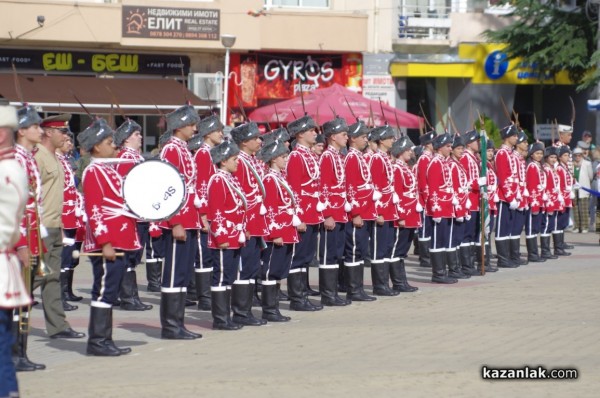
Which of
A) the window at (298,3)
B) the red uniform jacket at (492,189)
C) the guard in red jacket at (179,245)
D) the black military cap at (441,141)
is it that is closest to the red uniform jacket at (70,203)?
the guard in red jacket at (179,245)

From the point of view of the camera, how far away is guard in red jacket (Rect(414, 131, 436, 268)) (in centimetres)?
1864

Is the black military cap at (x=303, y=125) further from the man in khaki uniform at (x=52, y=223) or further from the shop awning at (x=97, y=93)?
the shop awning at (x=97, y=93)

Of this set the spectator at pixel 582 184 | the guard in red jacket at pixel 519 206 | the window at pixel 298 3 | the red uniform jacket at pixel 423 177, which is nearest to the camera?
the red uniform jacket at pixel 423 177

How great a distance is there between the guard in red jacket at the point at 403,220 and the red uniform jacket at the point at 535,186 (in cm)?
457

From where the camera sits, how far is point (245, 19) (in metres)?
34.2

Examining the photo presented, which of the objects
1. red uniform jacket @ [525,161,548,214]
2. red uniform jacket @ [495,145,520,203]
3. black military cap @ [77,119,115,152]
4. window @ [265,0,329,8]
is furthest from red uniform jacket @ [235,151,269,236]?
window @ [265,0,329,8]

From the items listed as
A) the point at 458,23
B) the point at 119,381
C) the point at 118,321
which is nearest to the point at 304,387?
the point at 119,381

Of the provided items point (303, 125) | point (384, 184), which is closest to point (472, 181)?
point (384, 184)

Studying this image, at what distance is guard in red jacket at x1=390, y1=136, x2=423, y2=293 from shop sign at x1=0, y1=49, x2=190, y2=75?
51.9ft

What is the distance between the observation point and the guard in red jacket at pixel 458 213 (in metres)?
18.8

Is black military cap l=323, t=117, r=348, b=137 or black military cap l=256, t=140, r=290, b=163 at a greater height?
black military cap l=323, t=117, r=348, b=137

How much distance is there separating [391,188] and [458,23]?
19.7 metres

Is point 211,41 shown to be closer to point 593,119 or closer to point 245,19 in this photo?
point 245,19

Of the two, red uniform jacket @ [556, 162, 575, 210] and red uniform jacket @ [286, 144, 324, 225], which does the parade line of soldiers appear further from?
red uniform jacket @ [556, 162, 575, 210]
